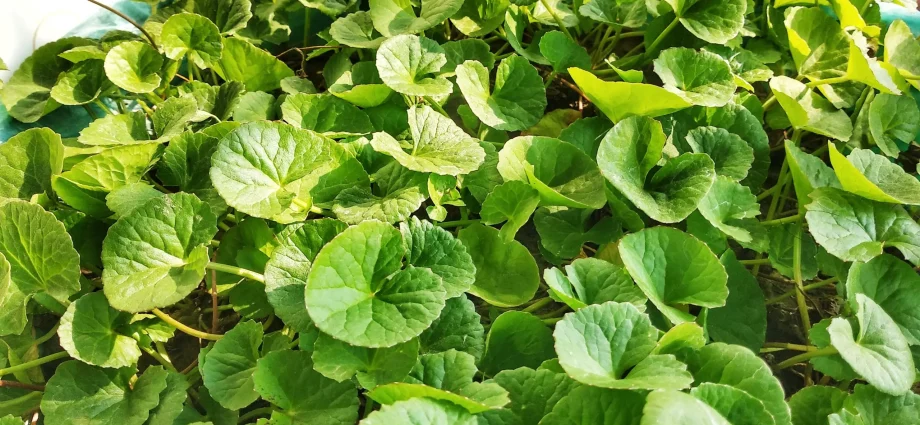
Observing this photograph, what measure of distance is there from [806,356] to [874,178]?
250mm

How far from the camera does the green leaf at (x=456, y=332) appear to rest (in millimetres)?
657

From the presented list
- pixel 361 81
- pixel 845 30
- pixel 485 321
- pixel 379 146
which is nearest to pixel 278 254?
pixel 379 146

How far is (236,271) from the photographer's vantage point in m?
0.72

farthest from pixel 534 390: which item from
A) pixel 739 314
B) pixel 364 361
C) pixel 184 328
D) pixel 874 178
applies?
pixel 874 178

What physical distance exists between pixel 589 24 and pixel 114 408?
0.93m

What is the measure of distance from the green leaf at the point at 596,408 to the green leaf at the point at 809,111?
554 millimetres

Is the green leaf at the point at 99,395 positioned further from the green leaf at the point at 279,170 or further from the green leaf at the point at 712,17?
the green leaf at the point at 712,17

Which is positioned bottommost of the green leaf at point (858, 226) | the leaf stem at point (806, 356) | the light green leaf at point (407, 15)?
the leaf stem at point (806, 356)

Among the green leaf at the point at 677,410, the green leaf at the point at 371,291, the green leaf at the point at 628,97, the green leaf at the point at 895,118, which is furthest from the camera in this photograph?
the green leaf at the point at 895,118

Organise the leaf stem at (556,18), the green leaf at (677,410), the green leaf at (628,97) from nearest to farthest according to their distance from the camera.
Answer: the green leaf at (677,410), the green leaf at (628,97), the leaf stem at (556,18)

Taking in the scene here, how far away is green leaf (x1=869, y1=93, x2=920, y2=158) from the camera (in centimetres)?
93

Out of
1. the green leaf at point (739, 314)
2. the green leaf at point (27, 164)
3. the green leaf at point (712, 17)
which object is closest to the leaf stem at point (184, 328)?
the green leaf at point (27, 164)

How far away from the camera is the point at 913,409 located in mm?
638

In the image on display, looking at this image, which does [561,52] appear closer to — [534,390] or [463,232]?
[463,232]
